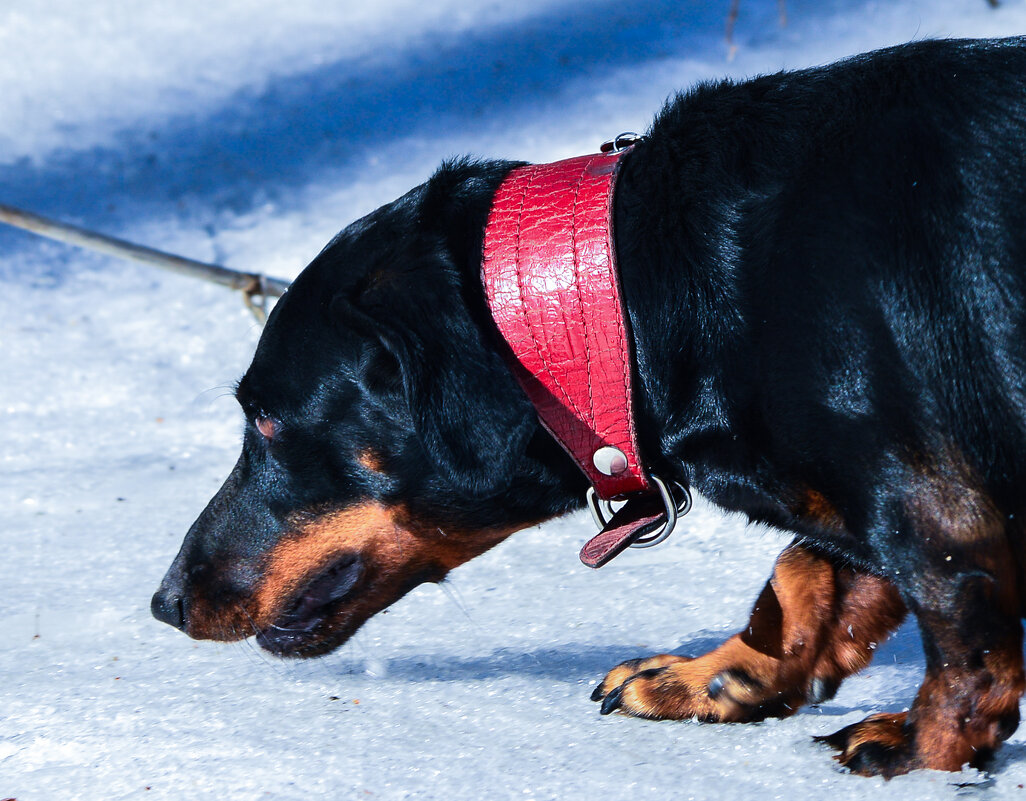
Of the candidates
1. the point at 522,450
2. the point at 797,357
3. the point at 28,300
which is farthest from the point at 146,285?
the point at 797,357

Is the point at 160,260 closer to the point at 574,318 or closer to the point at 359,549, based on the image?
the point at 359,549

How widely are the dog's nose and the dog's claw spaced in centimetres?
88

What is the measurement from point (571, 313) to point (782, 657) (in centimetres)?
91

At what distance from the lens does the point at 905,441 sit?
2057mm

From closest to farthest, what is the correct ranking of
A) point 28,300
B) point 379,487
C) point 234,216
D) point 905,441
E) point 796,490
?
point 905,441, point 796,490, point 379,487, point 28,300, point 234,216

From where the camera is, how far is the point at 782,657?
2572 mm

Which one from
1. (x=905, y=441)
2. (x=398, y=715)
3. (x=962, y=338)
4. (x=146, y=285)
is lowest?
(x=398, y=715)

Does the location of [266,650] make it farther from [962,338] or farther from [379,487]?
[962,338]

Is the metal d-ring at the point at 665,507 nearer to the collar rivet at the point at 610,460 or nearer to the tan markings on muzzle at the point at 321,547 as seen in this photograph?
the collar rivet at the point at 610,460

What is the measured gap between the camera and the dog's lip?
97.3 inches

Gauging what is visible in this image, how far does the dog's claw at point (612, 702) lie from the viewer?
255 centimetres

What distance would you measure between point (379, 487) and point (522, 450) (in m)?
0.33

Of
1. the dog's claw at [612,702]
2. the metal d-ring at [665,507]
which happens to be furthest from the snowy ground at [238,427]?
the metal d-ring at [665,507]

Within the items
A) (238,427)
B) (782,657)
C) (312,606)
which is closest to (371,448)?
(312,606)
